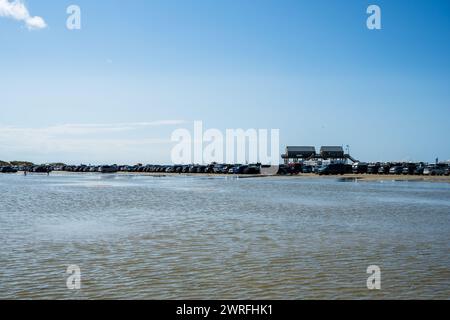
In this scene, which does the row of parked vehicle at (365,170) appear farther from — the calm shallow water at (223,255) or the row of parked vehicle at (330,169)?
the calm shallow water at (223,255)

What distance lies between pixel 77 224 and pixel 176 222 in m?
4.39

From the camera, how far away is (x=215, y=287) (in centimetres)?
1079

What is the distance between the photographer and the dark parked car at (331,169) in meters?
107

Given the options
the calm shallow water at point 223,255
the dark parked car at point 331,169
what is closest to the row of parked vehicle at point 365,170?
the dark parked car at point 331,169

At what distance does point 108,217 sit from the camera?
24625mm

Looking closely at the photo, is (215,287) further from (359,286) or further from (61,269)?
(61,269)

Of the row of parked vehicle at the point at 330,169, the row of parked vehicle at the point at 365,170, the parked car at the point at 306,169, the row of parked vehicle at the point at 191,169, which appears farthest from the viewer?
the row of parked vehicle at the point at 191,169

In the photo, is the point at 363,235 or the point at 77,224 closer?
the point at 363,235

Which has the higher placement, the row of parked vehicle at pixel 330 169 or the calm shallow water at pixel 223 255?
the row of parked vehicle at pixel 330 169

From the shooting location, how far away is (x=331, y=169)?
109 m
